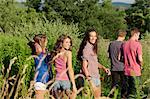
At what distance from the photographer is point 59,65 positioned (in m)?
7.18

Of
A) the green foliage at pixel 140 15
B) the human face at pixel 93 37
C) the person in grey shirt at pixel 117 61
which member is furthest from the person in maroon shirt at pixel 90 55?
the green foliage at pixel 140 15

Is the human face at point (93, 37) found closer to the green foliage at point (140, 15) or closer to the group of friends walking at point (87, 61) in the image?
the group of friends walking at point (87, 61)

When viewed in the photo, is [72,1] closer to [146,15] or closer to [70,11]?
[70,11]

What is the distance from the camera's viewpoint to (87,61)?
26.0ft

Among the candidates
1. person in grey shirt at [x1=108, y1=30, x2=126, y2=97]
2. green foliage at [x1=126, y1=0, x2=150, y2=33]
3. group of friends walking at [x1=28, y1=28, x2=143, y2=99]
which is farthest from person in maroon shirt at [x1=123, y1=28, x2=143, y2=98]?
green foliage at [x1=126, y1=0, x2=150, y2=33]

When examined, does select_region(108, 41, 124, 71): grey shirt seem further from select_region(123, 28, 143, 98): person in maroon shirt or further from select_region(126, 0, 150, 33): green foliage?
select_region(126, 0, 150, 33): green foliage

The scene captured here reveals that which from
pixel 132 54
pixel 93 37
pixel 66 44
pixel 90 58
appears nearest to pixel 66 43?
pixel 66 44

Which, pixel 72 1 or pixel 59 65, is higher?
pixel 72 1

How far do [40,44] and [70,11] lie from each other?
79.1 m

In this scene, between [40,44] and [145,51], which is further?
[145,51]

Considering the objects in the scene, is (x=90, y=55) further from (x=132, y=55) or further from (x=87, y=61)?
(x=132, y=55)

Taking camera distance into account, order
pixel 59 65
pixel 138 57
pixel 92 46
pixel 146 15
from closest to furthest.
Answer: pixel 59 65 → pixel 92 46 → pixel 138 57 → pixel 146 15

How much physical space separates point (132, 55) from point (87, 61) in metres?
1.17

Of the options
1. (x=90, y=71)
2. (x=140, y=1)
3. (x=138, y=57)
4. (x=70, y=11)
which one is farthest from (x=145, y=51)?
(x=140, y=1)
